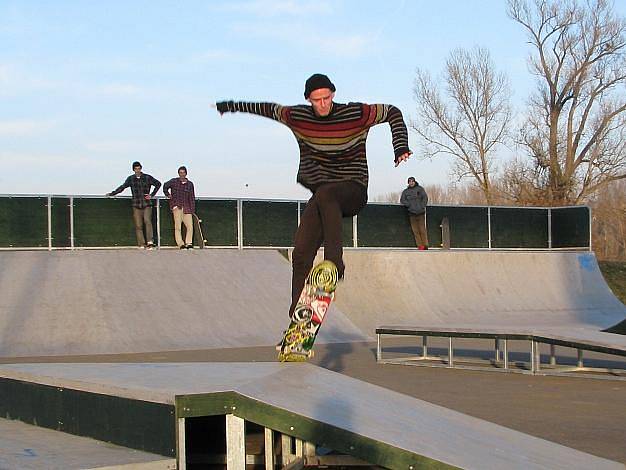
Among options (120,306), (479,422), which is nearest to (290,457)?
(479,422)

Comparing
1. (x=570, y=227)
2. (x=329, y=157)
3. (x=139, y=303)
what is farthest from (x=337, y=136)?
(x=570, y=227)

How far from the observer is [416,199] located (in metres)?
23.1

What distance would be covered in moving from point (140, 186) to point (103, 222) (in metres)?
1.18

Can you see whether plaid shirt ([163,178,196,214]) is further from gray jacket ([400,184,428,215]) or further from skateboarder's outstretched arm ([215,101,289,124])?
skateboarder's outstretched arm ([215,101,289,124])

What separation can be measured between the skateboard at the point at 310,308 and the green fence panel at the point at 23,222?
13640mm

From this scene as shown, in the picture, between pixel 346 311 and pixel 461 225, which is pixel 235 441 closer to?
pixel 346 311

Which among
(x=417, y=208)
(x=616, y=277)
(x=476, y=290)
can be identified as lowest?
(x=476, y=290)

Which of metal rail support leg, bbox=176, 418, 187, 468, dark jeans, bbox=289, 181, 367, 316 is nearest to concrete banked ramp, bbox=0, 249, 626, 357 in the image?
dark jeans, bbox=289, 181, 367, 316

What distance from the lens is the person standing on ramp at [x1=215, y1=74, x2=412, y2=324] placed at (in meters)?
6.54

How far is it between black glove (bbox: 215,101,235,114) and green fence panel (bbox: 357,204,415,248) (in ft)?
51.3

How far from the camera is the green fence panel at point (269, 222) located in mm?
21156

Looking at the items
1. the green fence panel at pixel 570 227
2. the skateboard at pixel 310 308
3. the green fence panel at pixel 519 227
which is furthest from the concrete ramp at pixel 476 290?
the skateboard at pixel 310 308

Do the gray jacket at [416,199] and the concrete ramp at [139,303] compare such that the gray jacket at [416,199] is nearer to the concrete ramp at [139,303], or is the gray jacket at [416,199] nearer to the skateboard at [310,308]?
the concrete ramp at [139,303]

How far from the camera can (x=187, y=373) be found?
216 inches
